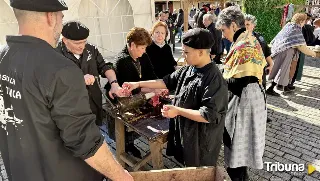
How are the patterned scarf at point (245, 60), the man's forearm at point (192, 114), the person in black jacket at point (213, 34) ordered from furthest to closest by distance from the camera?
the person in black jacket at point (213, 34) < the patterned scarf at point (245, 60) < the man's forearm at point (192, 114)

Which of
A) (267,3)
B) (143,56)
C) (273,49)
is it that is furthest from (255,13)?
(143,56)

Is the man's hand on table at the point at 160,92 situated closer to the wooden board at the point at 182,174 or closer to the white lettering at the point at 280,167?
the wooden board at the point at 182,174

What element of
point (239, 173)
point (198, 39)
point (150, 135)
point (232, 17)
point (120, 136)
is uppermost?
point (232, 17)

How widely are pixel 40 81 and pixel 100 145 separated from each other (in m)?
0.47

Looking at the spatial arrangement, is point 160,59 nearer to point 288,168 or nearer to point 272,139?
point 272,139

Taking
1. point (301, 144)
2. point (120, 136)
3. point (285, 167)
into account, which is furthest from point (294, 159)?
point (120, 136)

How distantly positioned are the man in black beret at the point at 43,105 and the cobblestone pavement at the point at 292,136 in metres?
2.28

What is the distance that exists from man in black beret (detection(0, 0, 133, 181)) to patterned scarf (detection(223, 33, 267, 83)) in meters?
1.72

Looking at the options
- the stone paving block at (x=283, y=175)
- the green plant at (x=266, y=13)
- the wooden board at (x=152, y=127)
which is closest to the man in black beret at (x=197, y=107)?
the wooden board at (x=152, y=127)

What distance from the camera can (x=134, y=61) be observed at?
3.33 metres

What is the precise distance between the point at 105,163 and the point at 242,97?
192 cm

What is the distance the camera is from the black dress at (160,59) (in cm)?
429

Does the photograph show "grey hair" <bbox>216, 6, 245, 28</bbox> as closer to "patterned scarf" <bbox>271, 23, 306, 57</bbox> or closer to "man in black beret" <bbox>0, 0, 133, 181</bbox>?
"man in black beret" <bbox>0, 0, 133, 181</bbox>

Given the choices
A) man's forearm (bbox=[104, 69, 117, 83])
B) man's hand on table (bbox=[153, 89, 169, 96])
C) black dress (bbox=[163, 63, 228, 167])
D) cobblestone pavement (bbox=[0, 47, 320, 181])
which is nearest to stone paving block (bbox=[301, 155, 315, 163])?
cobblestone pavement (bbox=[0, 47, 320, 181])
